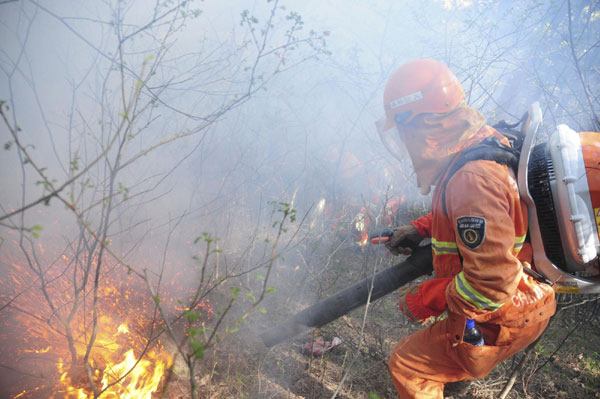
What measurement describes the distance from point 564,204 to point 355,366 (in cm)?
242

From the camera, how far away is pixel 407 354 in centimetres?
218

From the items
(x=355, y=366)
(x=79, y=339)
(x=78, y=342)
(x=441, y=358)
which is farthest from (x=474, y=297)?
(x=79, y=339)

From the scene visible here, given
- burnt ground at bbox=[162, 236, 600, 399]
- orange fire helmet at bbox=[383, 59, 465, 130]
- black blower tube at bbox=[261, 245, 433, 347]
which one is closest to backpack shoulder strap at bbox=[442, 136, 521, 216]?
orange fire helmet at bbox=[383, 59, 465, 130]

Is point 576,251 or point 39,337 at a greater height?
point 39,337

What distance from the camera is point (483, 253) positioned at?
1711 mm

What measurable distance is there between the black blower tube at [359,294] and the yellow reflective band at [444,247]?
304 mm

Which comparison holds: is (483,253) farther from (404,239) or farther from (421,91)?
(421,91)

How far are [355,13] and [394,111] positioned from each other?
533 centimetres

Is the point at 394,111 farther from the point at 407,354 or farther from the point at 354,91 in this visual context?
the point at 354,91

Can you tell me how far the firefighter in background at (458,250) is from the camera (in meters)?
1.72

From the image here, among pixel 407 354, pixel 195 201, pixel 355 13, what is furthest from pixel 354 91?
pixel 407 354

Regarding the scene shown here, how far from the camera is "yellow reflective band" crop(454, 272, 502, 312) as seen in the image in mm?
1732

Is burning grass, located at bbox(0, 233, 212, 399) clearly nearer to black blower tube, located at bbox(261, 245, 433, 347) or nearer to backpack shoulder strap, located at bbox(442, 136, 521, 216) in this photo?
black blower tube, located at bbox(261, 245, 433, 347)

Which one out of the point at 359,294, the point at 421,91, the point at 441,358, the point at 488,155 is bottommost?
the point at 441,358
